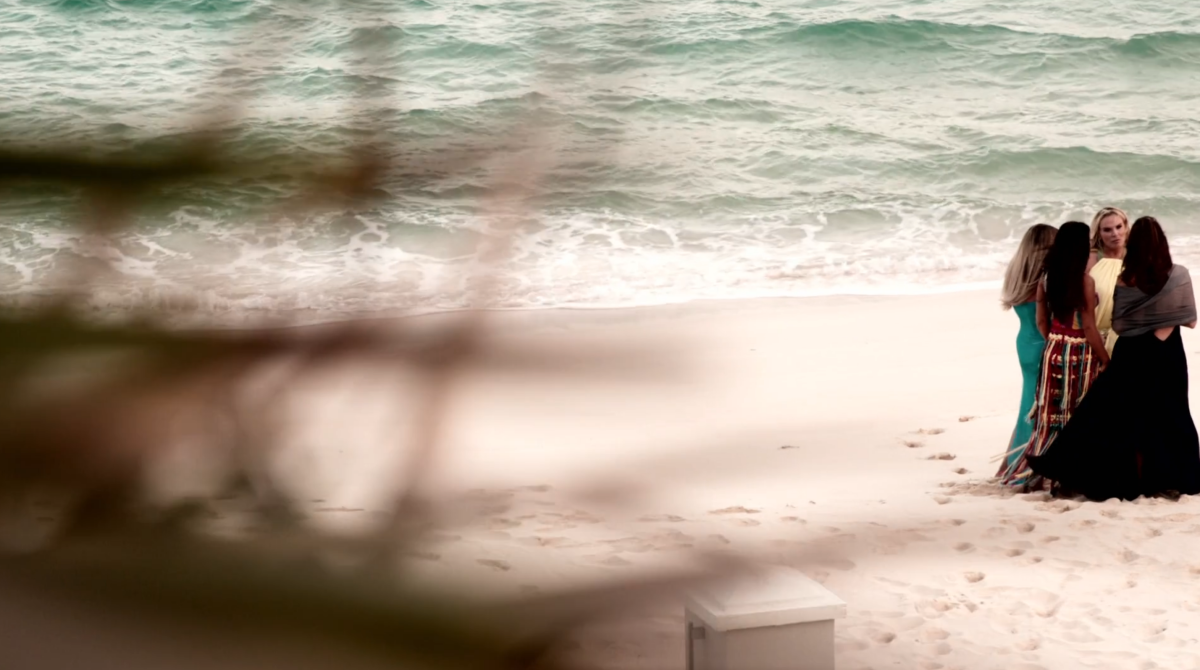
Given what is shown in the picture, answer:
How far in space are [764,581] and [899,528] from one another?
0.12 feet

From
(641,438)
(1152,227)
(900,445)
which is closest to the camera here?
(641,438)

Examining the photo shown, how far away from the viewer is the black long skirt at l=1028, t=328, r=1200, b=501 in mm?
4664

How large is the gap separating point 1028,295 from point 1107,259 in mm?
314

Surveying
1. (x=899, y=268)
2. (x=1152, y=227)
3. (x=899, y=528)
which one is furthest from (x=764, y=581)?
(x=899, y=268)

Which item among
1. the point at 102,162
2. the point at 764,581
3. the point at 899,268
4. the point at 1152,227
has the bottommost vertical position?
the point at 899,268

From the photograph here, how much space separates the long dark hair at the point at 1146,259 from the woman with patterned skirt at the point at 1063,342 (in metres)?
0.15

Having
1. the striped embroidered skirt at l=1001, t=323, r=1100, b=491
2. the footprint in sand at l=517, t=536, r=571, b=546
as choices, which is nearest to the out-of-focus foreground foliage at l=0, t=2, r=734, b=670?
the footprint in sand at l=517, t=536, r=571, b=546

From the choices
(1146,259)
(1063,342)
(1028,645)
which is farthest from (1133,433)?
(1028,645)

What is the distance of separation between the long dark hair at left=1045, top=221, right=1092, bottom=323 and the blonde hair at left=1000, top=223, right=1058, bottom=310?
0.13 metres

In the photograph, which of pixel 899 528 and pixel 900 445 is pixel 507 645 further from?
pixel 900 445

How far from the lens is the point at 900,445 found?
6.38 meters

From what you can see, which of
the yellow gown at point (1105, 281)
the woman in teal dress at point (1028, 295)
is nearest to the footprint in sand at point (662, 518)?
the woman in teal dress at point (1028, 295)

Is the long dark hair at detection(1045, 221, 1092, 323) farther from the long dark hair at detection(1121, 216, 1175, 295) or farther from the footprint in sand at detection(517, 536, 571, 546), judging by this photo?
the footprint in sand at detection(517, 536, 571, 546)

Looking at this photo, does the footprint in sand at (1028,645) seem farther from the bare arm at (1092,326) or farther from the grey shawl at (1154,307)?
the grey shawl at (1154,307)
